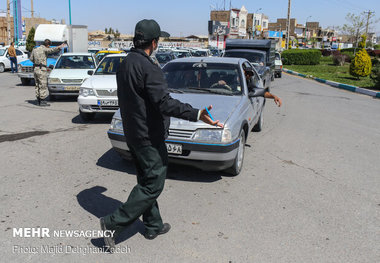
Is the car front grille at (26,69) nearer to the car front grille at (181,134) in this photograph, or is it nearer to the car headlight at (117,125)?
the car headlight at (117,125)

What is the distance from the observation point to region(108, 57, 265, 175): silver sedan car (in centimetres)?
459

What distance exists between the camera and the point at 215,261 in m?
3.07

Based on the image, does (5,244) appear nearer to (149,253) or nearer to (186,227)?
(149,253)

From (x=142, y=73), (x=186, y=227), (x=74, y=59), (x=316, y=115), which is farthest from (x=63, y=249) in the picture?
(x=74, y=59)

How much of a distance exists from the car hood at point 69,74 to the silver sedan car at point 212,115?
578cm

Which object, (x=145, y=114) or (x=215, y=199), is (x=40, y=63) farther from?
(x=145, y=114)

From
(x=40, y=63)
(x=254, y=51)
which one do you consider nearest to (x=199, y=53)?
(x=254, y=51)

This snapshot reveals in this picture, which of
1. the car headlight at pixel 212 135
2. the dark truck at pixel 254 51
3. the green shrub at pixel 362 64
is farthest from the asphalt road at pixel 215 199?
the green shrub at pixel 362 64

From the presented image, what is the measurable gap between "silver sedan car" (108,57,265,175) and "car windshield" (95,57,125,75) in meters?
3.70

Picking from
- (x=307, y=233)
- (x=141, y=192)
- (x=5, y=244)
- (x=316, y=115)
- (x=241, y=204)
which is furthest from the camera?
(x=316, y=115)

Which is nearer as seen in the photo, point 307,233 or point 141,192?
point 141,192

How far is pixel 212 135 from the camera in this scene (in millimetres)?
4582

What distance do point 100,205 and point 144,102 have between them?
173 centimetres

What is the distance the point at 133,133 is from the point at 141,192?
497 mm
